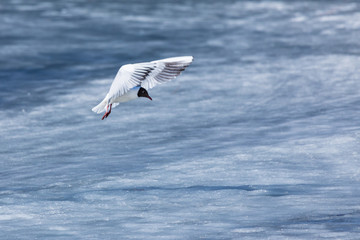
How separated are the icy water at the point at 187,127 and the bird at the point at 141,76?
0.76 metres

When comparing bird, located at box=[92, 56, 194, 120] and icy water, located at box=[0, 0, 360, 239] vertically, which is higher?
bird, located at box=[92, 56, 194, 120]

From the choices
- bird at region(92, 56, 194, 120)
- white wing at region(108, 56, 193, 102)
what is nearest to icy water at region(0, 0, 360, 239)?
bird at region(92, 56, 194, 120)

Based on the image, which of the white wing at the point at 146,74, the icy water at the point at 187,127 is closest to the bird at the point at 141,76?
the white wing at the point at 146,74

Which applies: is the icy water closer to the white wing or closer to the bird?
the bird

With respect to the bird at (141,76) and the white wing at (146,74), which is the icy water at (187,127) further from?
the white wing at (146,74)

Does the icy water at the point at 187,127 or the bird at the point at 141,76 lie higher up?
the bird at the point at 141,76

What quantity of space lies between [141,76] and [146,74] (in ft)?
0.20

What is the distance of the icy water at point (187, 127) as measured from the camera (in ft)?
17.6

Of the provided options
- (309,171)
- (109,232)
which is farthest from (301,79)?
(109,232)

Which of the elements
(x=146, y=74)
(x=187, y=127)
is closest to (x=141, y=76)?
(x=146, y=74)

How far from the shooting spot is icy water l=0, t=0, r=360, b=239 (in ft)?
17.6

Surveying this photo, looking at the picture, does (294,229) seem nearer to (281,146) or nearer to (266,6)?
(281,146)

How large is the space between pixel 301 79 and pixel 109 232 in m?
4.61

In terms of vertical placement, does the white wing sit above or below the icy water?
above
